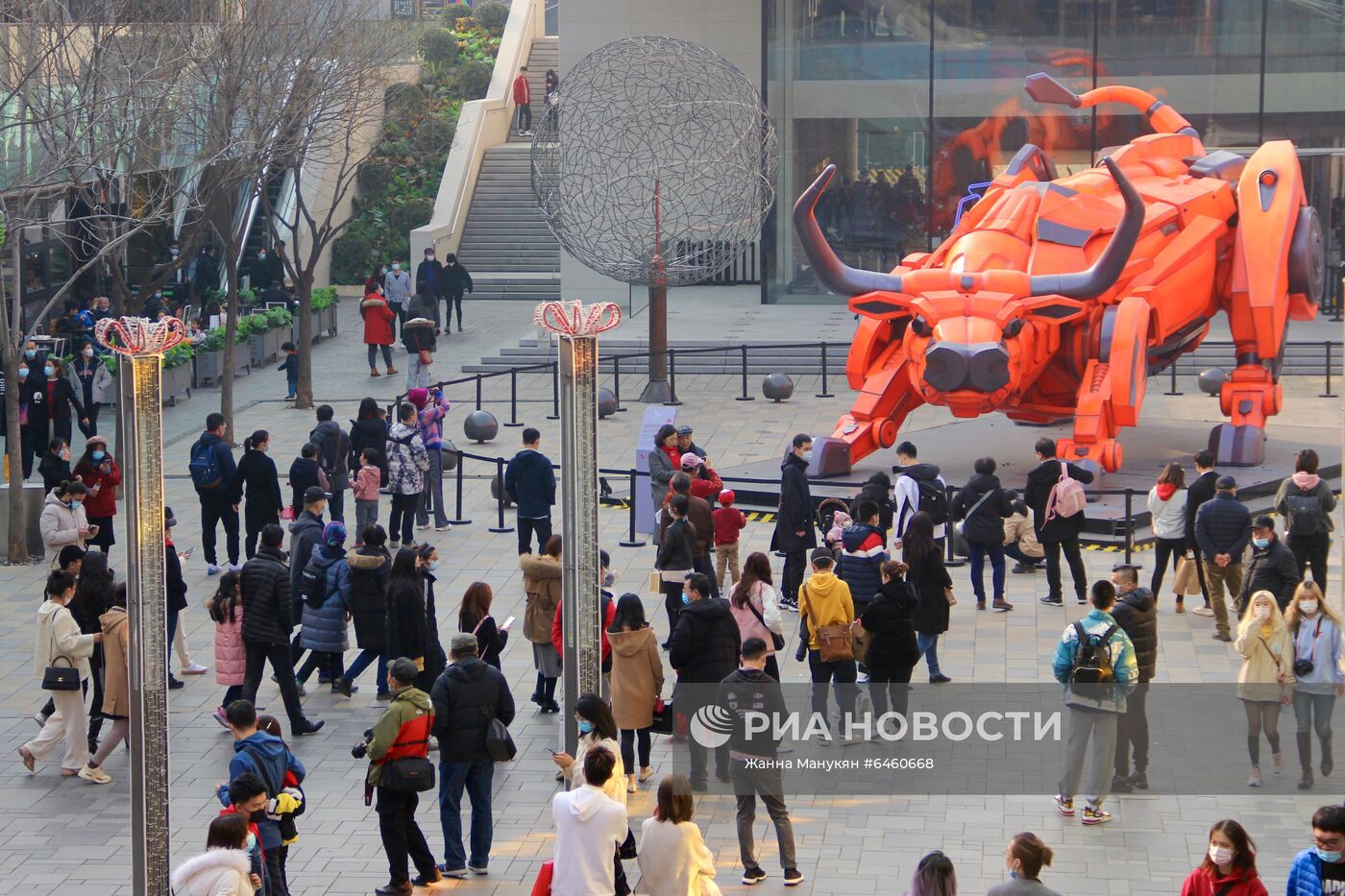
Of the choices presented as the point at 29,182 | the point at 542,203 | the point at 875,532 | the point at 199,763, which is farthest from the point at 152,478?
the point at 542,203

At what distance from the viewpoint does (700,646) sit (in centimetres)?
1195

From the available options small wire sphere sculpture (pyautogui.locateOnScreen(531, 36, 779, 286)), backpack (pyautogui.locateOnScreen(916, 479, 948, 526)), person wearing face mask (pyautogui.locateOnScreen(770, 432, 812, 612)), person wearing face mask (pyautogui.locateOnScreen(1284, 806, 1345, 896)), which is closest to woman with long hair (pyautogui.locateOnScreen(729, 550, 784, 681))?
person wearing face mask (pyautogui.locateOnScreen(770, 432, 812, 612))

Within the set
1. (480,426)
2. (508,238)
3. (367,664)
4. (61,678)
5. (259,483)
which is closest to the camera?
(61,678)

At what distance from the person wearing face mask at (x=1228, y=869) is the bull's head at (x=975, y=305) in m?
9.46

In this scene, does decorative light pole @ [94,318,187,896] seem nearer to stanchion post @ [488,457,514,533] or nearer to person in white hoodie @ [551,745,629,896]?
person in white hoodie @ [551,745,629,896]

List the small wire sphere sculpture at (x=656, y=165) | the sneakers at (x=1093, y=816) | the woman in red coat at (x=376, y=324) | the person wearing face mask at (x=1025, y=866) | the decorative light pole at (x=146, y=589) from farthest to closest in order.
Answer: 1. the woman in red coat at (x=376, y=324)
2. the small wire sphere sculpture at (x=656, y=165)
3. the sneakers at (x=1093, y=816)
4. the decorative light pole at (x=146, y=589)
5. the person wearing face mask at (x=1025, y=866)

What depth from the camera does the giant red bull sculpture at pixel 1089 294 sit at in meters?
18.1

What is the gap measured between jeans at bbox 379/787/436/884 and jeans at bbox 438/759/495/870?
26 centimetres

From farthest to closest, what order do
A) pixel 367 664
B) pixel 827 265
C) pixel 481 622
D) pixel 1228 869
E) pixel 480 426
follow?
pixel 480 426, pixel 827 265, pixel 367 664, pixel 481 622, pixel 1228 869

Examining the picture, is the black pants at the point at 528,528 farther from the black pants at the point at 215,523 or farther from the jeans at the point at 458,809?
the jeans at the point at 458,809

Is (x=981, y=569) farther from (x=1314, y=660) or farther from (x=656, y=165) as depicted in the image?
(x=656, y=165)

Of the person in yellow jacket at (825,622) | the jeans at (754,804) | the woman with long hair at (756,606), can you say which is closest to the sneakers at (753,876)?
the jeans at (754,804)

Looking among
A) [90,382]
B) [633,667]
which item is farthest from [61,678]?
[90,382]

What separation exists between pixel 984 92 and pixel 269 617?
2160cm
